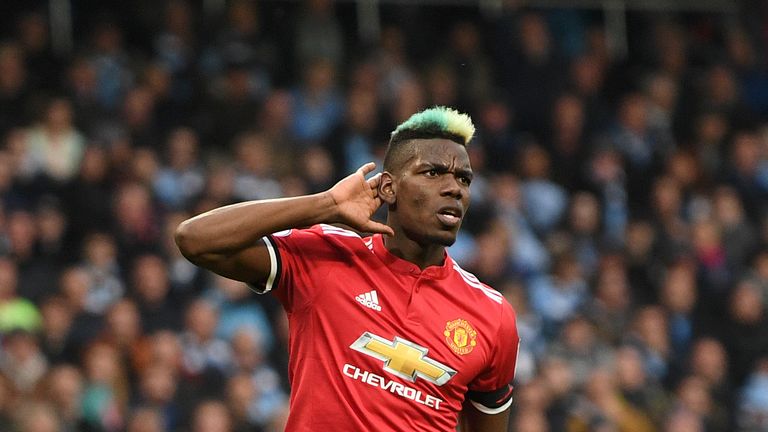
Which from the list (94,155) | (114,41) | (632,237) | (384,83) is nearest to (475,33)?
(384,83)

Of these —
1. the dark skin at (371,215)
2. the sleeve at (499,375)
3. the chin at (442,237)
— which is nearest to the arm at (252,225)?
the dark skin at (371,215)

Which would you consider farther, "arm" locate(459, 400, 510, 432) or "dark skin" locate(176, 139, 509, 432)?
"arm" locate(459, 400, 510, 432)

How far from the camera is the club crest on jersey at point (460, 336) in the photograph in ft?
16.1

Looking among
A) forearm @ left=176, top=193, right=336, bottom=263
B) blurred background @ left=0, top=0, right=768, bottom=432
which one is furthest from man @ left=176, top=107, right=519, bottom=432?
blurred background @ left=0, top=0, right=768, bottom=432

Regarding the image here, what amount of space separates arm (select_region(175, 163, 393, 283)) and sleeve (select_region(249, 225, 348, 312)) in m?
0.05

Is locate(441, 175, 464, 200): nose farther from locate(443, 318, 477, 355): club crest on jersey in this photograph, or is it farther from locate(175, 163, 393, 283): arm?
locate(443, 318, 477, 355): club crest on jersey

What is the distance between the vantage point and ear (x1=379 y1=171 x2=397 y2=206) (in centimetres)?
495

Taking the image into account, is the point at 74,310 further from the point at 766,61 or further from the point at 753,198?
the point at 766,61

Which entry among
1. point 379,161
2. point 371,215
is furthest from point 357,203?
point 379,161

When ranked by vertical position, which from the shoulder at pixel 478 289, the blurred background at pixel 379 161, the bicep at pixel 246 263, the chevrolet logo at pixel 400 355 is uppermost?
the bicep at pixel 246 263

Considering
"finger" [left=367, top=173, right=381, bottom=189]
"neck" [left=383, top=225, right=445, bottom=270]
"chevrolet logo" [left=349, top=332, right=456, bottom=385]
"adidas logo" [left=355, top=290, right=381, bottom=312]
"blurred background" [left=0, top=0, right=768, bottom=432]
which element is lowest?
"blurred background" [left=0, top=0, right=768, bottom=432]

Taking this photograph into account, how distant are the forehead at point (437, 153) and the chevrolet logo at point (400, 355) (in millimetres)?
668

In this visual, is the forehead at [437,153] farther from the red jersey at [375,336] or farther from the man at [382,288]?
the red jersey at [375,336]

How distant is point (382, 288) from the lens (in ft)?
16.2
